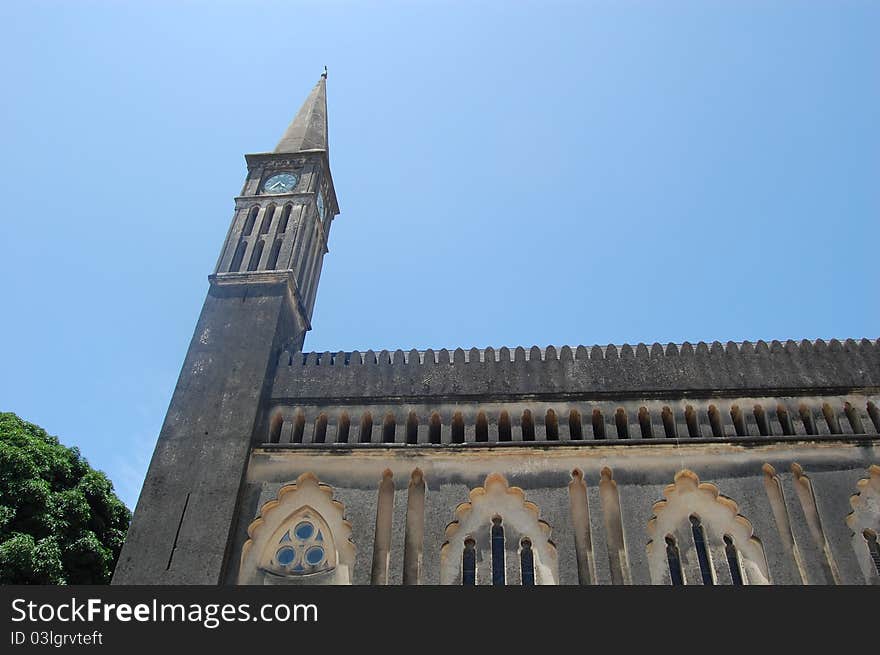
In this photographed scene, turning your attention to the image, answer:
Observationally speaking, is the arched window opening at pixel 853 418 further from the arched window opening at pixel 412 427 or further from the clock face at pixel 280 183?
the clock face at pixel 280 183

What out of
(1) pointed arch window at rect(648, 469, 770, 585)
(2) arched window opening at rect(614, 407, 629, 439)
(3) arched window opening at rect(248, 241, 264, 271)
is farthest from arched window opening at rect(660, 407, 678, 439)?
(3) arched window opening at rect(248, 241, 264, 271)

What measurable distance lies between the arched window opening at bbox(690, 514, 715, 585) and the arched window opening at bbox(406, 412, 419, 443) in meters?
4.68

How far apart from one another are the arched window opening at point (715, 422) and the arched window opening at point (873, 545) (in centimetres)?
251

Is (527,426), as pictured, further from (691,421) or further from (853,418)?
(853,418)

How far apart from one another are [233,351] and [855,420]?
1083 cm

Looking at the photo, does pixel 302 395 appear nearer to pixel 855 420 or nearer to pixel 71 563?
pixel 71 563

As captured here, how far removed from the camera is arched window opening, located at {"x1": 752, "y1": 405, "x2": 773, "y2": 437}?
13.3 m

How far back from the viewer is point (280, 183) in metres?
18.2

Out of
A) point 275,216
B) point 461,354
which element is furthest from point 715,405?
point 275,216

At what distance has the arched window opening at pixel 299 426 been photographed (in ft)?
45.4

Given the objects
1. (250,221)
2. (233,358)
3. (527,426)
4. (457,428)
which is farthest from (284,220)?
(527,426)

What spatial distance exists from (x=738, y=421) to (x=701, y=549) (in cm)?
248

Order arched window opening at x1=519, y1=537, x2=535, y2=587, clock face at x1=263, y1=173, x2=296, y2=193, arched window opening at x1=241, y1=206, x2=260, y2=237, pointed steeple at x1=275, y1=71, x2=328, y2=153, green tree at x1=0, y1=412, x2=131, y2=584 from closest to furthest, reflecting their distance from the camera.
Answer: arched window opening at x1=519, y1=537, x2=535, y2=587 → green tree at x1=0, y1=412, x2=131, y2=584 → arched window opening at x1=241, y1=206, x2=260, y2=237 → clock face at x1=263, y1=173, x2=296, y2=193 → pointed steeple at x1=275, y1=71, x2=328, y2=153

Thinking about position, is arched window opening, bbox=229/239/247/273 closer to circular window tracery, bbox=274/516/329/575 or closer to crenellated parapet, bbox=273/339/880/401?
crenellated parapet, bbox=273/339/880/401
